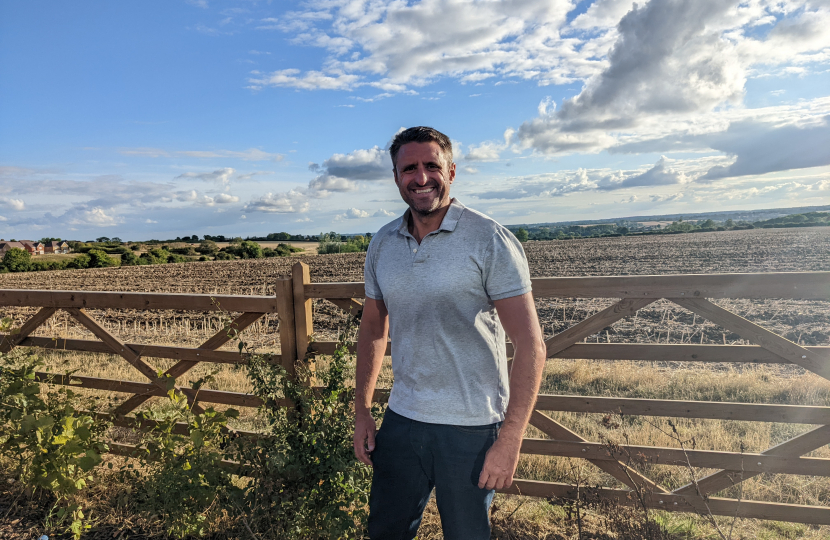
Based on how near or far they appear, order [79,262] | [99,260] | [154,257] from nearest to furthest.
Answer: [79,262] < [99,260] < [154,257]

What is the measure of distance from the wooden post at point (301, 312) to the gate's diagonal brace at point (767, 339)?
2.51 m

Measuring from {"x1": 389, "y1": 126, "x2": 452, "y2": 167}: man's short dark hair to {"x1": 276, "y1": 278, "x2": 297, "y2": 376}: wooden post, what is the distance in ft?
6.26

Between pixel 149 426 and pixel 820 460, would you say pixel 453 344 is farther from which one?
pixel 149 426

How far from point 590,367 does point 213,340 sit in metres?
5.63

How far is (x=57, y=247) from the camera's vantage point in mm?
75375

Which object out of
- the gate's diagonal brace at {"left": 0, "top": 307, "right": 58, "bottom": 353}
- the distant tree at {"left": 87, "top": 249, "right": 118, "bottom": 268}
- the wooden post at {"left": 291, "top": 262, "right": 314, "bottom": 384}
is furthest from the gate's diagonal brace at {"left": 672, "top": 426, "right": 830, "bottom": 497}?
the distant tree at {"left": 87, "top": 249, "right": 118, "bottom": 268}

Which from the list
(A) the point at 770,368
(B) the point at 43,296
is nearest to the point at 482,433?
(B) the point at 43,296

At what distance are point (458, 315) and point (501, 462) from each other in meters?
0.58

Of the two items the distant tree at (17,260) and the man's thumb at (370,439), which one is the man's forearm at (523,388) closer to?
the man's thumb at (370,439)

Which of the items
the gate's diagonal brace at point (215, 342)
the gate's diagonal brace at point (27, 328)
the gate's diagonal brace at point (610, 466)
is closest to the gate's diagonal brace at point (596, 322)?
the gate's diagonal brace at point (610, 466)

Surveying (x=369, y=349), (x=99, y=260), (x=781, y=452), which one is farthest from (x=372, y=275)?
(x=99, y=260)

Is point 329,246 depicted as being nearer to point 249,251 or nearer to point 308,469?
point 249,251

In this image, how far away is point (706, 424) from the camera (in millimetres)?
5836

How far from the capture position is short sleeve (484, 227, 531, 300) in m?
1.98
